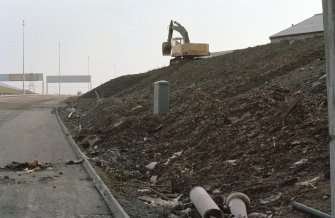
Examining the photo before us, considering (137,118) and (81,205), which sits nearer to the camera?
(81,205)

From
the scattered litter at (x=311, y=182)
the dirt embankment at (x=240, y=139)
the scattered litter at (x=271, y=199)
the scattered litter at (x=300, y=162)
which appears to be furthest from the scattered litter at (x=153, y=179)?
the scattered litter at (x=311, y=182)

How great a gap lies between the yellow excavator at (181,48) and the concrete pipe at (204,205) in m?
27.8

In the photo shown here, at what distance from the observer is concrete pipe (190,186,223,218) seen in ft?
21.0

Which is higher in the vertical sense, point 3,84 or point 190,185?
point 3,84

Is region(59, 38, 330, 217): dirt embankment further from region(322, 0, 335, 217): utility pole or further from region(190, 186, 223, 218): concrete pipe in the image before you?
region(322, 0, 335, 217): utility pole

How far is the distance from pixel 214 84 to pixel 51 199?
12.4m

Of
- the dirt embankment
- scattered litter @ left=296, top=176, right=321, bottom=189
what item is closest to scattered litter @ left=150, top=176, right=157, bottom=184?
the dirt embankment

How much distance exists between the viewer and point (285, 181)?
7367mm

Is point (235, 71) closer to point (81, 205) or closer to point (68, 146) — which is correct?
point (68, 146)

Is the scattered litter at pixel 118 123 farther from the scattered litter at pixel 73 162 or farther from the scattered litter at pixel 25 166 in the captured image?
the scattered litter at pixel 25 166

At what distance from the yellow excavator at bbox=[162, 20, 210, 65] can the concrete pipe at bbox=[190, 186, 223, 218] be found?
27.8 m

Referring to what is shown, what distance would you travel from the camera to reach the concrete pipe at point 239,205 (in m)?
6.41

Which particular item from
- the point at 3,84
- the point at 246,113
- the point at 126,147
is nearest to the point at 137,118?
the point at 126,147

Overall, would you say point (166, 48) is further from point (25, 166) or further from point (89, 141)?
point (25, 166)
